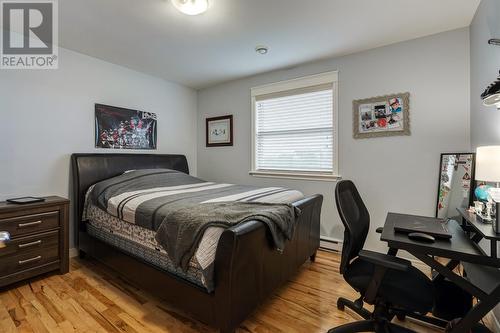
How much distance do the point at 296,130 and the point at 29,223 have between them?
306 centimetres

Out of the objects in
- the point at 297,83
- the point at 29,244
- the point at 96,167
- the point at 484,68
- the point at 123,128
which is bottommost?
the point at 29,244

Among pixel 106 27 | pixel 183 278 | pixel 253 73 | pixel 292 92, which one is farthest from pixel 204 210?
pixel 253 73

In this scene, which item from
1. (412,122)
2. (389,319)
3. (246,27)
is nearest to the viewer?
(389,319)

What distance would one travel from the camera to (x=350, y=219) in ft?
5.38

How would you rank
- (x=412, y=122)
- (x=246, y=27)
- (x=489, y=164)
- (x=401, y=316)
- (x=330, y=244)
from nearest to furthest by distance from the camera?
1. (x=489, y=164)
2. (x=401, y=316)
3. (x=246, y=27)
4. (x=412, y=122)
5. (x=330, y=244)

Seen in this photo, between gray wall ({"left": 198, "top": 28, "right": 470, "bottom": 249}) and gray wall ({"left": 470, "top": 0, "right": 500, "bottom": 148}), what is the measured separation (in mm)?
134

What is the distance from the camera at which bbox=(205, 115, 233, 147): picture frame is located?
399 centimetres

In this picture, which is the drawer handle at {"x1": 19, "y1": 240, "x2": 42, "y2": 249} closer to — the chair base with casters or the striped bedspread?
the striped bedspread

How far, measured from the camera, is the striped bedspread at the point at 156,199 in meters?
1.53

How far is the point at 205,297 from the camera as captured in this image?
1.54 metres

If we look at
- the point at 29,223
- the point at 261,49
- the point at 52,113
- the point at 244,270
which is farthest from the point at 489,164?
the point at 52,113

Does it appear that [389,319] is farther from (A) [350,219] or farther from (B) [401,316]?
(A) [350,219]

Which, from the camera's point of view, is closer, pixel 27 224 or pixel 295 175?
pixel 27 224

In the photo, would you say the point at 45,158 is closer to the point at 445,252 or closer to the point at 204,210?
the point at 204,210
